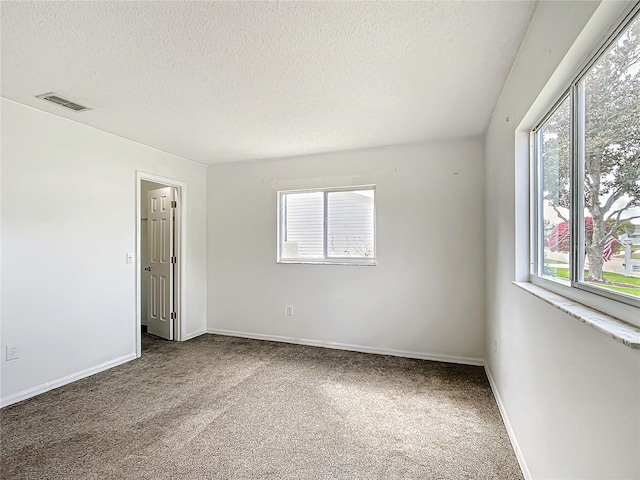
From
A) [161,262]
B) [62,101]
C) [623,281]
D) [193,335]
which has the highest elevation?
[62,101]

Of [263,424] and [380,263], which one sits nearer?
[263,424]

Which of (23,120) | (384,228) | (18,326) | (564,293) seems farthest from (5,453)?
(384,228)

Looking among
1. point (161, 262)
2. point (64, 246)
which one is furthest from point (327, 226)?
point (64, 246)

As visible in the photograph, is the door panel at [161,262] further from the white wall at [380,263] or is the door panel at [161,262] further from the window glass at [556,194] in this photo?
the window glass at [556,194]

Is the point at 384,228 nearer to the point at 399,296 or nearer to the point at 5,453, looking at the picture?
the point at 399,296

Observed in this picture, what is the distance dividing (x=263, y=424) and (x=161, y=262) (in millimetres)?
2925

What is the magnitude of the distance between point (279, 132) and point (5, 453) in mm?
3103

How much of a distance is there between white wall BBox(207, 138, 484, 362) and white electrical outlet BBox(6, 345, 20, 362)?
228 cm

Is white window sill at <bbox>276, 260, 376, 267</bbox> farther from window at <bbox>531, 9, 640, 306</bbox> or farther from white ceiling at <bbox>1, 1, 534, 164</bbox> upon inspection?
window at <bbox>531, 9, 640, 306</bbox>

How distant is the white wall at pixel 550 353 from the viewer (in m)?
0.90

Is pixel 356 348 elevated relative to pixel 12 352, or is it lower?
lower

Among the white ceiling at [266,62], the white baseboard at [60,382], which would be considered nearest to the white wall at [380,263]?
the white ceiling at [266,62]

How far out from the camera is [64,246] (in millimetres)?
2992

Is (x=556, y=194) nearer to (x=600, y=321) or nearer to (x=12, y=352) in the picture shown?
(x=600, y=321)
